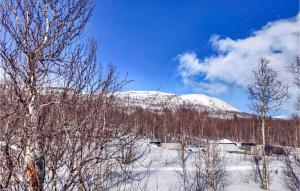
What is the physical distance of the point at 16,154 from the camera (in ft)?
19.6

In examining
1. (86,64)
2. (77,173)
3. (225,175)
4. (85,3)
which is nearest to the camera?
(77,173)

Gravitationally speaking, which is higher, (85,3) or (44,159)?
(85,3)

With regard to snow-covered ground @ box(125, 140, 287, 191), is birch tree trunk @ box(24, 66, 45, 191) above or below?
above

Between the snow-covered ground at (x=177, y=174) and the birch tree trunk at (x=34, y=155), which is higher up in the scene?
the birch tree trunk at (x=34, y=155)

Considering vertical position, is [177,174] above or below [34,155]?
below

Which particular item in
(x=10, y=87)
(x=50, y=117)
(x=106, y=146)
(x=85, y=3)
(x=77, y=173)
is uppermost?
(x=85, y=3)

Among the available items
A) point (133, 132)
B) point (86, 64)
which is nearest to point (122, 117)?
point (133, 132)

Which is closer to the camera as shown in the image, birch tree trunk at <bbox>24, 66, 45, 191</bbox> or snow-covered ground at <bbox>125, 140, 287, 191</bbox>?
birch tree trunk at <bbox>24, 66, 45, 191</bbox>

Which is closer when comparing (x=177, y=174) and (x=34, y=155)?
(x=34, y=155)

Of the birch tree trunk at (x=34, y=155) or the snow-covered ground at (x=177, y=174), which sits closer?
the birch tree trunk at (x=34, y=155)

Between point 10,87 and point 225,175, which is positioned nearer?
point 10,87

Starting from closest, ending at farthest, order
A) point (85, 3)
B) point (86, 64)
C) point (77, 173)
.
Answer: point (77, 173) < point (86, 64) < point (85, 3)

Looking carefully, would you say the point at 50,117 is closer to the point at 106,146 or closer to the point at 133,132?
the point at 106,146

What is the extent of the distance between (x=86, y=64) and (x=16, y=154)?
5.75 feet
